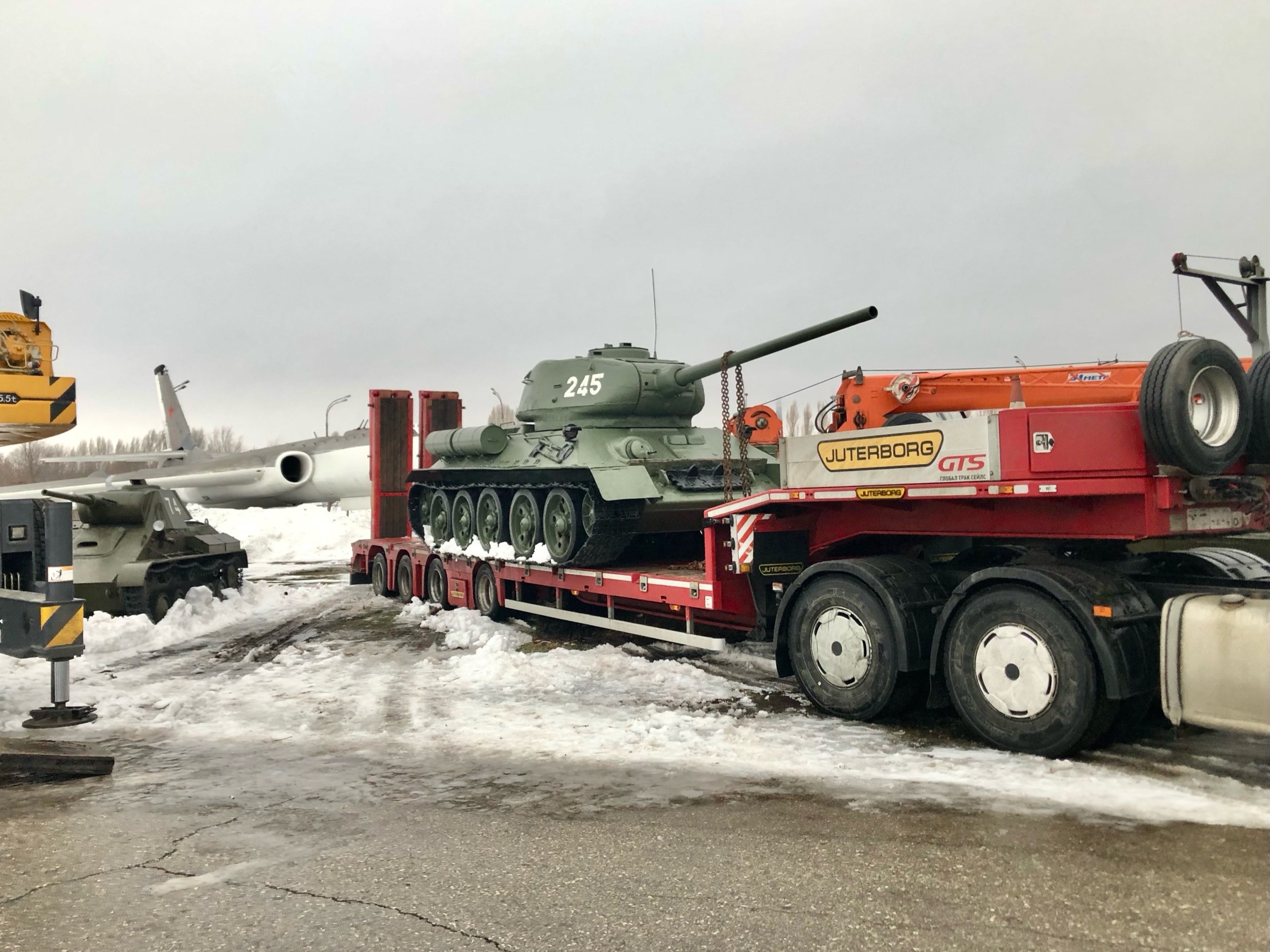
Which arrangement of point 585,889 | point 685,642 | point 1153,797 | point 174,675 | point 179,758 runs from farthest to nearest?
point 174,675
point 685,642
point 179,758
point 1153,797
point 585,889

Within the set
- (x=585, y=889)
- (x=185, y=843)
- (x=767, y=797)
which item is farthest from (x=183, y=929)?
(x=767, y=797)

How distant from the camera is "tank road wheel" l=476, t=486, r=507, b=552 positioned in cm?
1314

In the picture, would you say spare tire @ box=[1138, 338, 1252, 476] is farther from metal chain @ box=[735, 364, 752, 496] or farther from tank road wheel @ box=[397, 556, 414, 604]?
tank road wheel @ box=[397, 556, 414, 604]

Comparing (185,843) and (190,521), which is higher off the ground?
(190,521)

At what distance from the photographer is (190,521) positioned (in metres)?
14.9

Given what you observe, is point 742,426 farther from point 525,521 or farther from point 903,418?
point 525,521

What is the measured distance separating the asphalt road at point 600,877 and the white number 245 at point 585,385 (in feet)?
24.4

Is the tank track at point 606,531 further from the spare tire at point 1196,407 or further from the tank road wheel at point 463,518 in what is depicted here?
the spare tire at point 1196,407

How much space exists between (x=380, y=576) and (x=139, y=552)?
13.3 feet

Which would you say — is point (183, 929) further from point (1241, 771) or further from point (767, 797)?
point (1241, 771)

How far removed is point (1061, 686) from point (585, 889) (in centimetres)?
320

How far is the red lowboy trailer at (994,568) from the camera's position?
233 inches

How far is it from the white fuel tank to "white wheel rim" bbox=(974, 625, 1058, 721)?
61 centimetres

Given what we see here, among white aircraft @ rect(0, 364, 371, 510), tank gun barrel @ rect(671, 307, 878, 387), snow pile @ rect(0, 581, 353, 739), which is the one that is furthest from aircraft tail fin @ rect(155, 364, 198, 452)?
tank gun barrel @ rect(671, 307, 878, 387)
